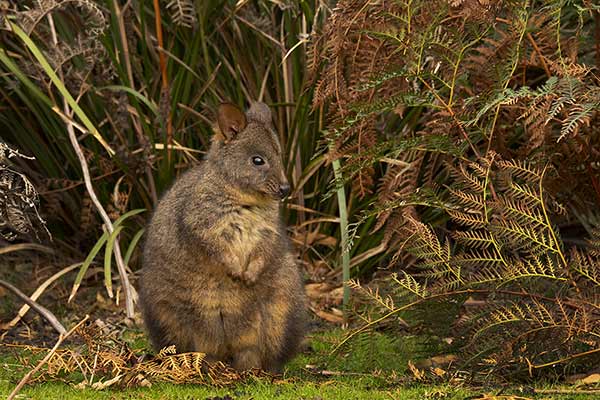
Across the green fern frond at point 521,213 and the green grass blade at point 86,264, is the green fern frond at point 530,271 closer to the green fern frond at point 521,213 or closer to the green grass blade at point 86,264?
the green fern frond at point 521,213

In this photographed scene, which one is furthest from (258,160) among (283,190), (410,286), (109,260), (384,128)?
(384,128)

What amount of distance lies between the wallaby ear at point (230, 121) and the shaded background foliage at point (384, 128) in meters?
0.42

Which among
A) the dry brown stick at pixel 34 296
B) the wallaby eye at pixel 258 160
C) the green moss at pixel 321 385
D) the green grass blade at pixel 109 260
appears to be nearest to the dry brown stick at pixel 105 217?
the green grass blade at pixel 109 260

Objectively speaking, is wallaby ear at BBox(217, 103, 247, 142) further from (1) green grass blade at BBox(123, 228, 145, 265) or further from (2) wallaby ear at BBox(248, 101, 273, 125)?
(1) green grass blade at BBox(123, 228, 145, 265)

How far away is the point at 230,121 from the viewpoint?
5176 mm

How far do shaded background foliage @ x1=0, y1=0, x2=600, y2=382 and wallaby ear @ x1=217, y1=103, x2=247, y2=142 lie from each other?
16.4 inches

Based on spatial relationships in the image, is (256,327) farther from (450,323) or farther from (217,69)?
(217,69)

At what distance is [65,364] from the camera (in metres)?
4.62

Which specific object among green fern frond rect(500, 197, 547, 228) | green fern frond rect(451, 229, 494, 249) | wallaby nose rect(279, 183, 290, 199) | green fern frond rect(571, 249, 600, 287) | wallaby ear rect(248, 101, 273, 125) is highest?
wallaby ear rect(248, 101, 273, 125)

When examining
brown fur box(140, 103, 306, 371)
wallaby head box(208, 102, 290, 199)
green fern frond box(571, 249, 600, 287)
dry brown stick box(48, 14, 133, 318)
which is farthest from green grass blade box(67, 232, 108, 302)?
green fern frond box(571, 249, 600, 287)

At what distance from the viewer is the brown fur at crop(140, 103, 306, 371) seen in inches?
197

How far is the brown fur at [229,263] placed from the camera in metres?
4.99

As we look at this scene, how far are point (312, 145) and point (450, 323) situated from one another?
253 cm

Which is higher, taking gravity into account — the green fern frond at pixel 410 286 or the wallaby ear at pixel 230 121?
the wallaby ear at pixel 230 121
